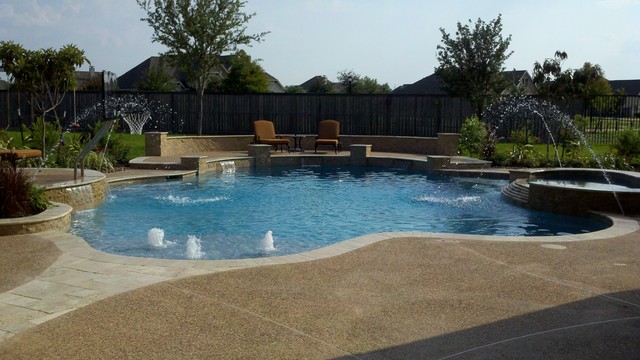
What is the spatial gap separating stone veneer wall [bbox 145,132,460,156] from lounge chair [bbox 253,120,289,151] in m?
0.77

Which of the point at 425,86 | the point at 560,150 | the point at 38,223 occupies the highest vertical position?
the point at 425,86

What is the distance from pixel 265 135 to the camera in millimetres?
21859

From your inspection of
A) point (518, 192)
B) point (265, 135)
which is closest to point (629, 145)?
point (518, 192)

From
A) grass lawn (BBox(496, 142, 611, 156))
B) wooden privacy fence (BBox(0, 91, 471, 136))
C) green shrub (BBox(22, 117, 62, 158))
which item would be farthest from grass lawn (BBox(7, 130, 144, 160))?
grass lawn (BBox(496, 142, 611, 156))

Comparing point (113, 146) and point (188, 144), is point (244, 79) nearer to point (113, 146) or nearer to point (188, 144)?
point (188, 144)

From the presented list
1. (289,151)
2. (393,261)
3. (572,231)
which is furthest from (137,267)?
(289,151)

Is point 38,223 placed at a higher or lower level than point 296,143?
lower

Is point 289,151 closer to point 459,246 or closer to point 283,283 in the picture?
point 459,246

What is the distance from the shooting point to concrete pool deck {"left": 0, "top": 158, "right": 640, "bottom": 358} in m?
4.62

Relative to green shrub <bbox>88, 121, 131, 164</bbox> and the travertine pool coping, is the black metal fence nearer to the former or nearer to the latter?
green shrub <bbox>88, 121, 131, 164</bbox>

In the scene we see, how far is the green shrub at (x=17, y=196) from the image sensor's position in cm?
892

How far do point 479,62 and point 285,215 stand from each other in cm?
1653

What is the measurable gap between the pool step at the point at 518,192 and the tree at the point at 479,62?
1230 centimetres

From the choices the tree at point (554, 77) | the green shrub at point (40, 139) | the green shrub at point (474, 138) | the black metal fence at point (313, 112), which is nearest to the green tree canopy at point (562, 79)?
the tree at point (554, 77)
